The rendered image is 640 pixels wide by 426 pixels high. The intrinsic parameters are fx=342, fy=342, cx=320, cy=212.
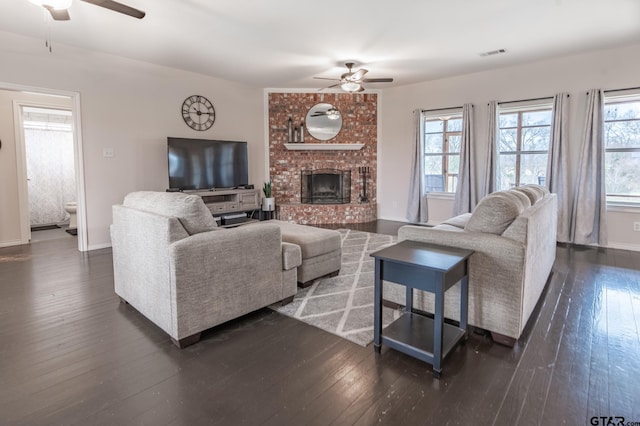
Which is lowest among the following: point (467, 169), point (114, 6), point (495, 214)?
point (495, 214)

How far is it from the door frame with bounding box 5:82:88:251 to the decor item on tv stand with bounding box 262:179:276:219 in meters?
2.78

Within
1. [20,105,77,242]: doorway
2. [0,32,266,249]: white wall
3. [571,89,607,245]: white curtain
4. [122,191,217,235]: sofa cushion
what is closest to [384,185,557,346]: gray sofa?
[122,191,217,235]: sofa cushion

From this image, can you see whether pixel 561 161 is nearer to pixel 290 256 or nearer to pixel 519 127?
pixel 519 127

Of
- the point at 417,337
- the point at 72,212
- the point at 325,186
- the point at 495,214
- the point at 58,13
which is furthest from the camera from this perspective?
the point at 325,186

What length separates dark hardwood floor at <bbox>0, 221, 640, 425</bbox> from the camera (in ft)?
5.09

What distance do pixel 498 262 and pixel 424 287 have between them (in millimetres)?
590

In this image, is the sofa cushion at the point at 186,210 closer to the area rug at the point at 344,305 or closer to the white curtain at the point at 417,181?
the area rug at the point at 344,305

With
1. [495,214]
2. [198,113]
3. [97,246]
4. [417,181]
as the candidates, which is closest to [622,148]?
[417,181]

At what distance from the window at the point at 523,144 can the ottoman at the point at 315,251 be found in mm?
3736

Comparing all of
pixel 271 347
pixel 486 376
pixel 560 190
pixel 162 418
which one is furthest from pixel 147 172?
pixel 560 190

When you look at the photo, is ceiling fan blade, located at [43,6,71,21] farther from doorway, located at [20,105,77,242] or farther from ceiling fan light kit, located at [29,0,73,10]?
doorway, located at [20,105,77,242]

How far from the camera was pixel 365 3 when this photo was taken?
10.7 ft

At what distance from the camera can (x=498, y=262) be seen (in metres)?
2.11

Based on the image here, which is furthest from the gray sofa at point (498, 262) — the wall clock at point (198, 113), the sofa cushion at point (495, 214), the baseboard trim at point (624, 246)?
the wall clock at point (198, 113)
